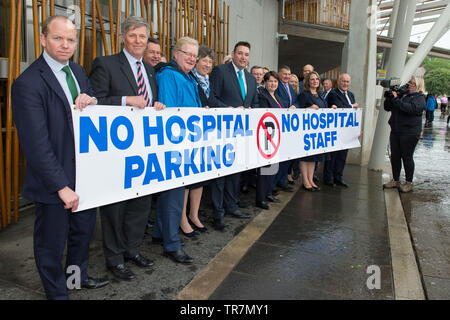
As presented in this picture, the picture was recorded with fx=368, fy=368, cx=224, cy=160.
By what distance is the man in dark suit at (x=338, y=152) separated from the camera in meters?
6.43

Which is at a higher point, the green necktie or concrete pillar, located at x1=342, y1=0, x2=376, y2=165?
concrete pillar, located at x1=342, y1=0, x2=376, y2=165

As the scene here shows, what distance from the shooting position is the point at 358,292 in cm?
288

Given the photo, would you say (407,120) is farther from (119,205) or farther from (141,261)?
(119,205)

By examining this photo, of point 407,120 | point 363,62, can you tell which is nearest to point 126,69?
point 407,120

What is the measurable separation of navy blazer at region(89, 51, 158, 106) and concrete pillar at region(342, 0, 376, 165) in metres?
6.99

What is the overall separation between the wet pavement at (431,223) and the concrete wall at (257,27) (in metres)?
5.29

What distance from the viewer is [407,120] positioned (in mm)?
6035

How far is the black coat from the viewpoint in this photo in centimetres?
586

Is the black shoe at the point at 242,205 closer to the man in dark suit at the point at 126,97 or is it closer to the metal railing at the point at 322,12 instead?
the man in dark suit at the point at 126,97

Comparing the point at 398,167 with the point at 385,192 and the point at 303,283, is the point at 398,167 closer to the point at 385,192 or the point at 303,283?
the point at 385,192

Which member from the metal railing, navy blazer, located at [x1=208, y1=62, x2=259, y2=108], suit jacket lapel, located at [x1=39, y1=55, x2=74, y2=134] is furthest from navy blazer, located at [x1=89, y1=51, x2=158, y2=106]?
the metal railing

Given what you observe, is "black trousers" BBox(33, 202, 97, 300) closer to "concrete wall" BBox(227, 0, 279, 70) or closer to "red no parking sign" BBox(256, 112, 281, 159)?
"red no parking sign" BBox(256, 112, 281, 159)

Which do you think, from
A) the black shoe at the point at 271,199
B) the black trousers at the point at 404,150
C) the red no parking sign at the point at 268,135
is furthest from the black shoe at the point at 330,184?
the red no parking sign at the point at 268,135

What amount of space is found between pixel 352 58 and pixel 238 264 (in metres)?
7.11
